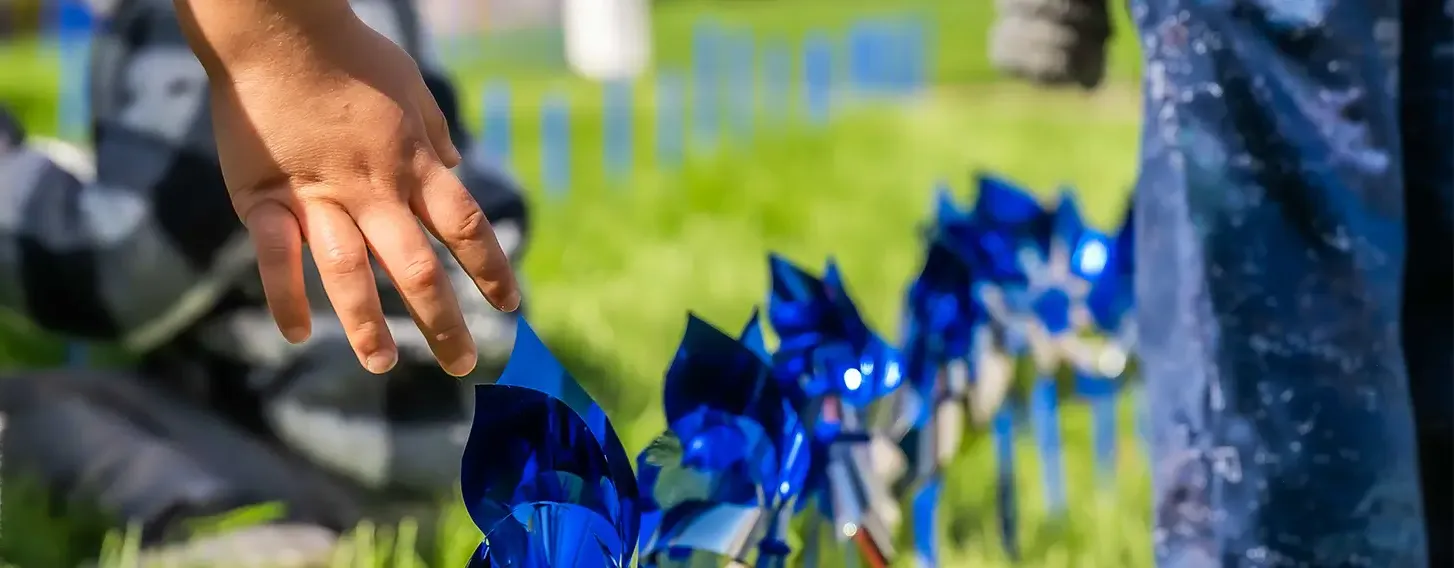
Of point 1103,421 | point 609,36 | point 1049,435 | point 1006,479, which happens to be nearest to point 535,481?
point 1006,479

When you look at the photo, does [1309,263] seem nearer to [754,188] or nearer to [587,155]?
[754,188]

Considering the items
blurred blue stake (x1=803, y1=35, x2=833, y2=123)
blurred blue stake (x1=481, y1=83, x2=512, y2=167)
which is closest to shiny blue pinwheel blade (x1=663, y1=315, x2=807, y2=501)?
blurred blue stake (x1=481, y1=83, x2=512, y2=167)

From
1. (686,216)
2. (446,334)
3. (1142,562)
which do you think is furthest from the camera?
(686,216)

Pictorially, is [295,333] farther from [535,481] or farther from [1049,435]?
[1049,435]

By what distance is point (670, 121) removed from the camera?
3859mm

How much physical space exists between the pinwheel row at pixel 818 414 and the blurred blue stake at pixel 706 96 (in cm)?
256

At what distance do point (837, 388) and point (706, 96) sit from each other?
3.18m

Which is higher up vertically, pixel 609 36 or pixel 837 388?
pixel 837 388

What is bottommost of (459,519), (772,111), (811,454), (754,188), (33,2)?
(33,2)

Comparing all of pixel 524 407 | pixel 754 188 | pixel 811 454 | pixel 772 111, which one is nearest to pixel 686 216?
pixel 754 188

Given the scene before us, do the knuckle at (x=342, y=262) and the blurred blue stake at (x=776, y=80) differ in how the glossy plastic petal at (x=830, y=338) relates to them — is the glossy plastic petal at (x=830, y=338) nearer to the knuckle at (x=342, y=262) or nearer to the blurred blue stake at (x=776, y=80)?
the knuckle at (x=342, y=262)

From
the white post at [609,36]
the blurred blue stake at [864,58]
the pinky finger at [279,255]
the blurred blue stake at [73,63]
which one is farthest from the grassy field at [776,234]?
the white post at [609,36]

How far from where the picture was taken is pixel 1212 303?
87 cm

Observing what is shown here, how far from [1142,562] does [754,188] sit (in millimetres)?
1984
